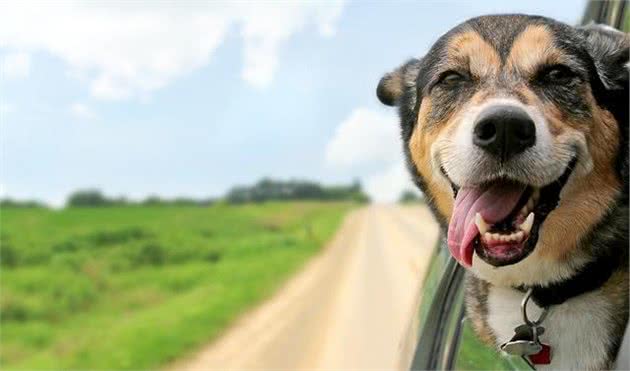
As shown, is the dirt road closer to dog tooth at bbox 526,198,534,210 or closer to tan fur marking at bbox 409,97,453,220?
tan fur marking at bbox 409,97,453,220

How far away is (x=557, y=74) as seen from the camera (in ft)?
8.77

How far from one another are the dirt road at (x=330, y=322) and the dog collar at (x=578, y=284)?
6.67 metres

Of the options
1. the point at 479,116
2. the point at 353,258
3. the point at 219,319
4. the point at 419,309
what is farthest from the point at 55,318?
the point at 479,116

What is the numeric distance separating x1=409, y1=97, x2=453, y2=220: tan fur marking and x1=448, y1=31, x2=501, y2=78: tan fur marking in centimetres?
22

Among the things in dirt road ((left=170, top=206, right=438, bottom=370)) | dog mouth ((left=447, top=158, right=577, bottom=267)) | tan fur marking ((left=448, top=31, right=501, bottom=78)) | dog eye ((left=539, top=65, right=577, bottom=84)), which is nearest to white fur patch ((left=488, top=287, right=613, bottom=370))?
dog mouth ((left=447, top=158, right=577, bottom=267))

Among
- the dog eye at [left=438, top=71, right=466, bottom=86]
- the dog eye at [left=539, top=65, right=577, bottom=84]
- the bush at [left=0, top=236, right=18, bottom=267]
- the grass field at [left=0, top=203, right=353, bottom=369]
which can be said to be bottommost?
the grass field at [left=0, top=203, right=353, bottom=369]

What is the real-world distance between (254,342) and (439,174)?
46.0 feet

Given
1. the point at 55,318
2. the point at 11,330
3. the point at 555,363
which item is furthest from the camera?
the point at 55,318

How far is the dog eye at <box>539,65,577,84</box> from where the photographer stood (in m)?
2.67

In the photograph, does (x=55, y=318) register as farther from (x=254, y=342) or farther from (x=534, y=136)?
(x=534, y=136)

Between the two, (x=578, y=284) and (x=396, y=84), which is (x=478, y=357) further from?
(x=396, y=84)

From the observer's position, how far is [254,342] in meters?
16.6

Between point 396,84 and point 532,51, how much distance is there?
79cm

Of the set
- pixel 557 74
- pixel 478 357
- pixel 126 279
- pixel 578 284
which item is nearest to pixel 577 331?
pixel 578 284
